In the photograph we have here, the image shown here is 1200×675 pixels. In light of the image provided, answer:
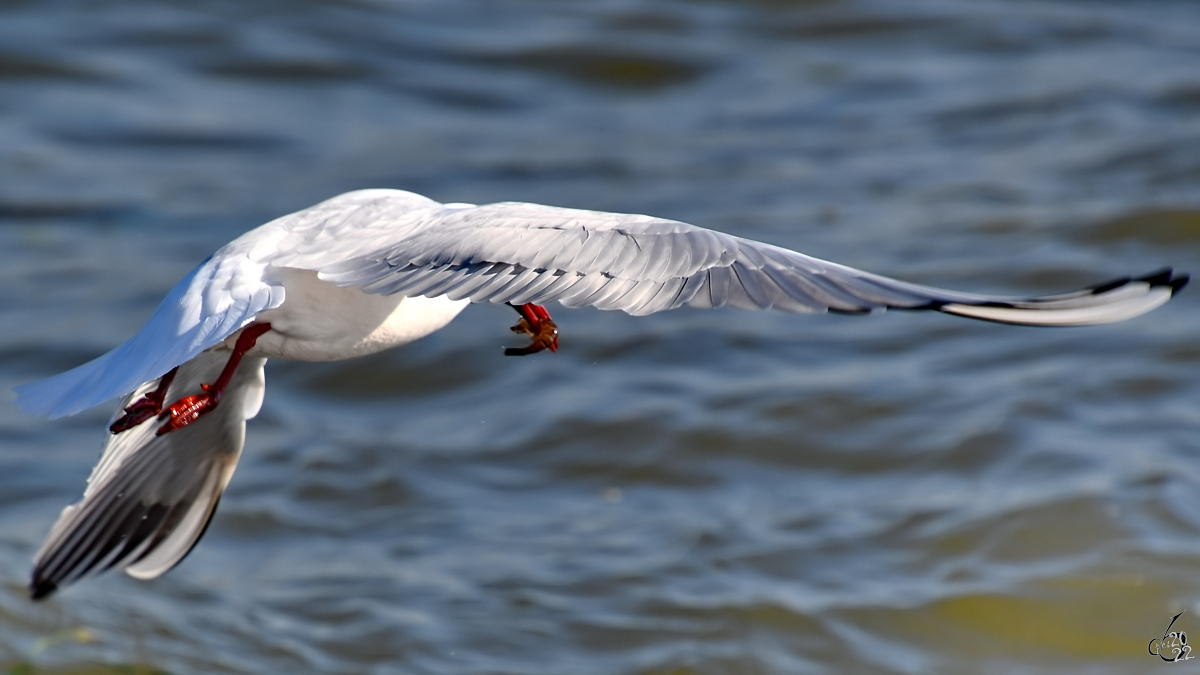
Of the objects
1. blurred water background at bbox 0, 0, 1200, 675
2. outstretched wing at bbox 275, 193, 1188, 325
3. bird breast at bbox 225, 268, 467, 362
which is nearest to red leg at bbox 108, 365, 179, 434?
bird breast at bbox 225, 268, 467, 362

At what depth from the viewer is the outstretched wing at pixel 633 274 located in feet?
8.54

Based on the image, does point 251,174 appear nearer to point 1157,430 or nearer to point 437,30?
point 437,30

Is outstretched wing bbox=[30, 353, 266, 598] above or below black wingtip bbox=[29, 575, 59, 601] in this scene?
above

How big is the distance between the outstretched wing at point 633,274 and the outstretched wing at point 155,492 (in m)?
0.74

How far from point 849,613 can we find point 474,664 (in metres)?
1.21

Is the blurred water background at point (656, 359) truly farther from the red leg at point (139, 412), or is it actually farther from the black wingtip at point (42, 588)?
the red leg at point (139, 412)

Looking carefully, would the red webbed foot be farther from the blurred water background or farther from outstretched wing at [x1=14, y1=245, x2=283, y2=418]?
the blurred water background

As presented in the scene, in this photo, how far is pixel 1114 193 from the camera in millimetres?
7660

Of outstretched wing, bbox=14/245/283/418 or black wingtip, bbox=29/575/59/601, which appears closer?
outstretched wing, bbox=14/245/283/418

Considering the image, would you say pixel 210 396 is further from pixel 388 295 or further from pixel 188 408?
pixel 388 295

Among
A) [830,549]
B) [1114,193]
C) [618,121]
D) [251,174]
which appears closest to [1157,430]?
[830,549]

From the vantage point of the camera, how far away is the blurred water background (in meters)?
4.78

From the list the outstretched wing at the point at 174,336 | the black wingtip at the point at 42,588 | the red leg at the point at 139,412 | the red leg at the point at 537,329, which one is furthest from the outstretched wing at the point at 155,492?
the red leg at the point at 537,329

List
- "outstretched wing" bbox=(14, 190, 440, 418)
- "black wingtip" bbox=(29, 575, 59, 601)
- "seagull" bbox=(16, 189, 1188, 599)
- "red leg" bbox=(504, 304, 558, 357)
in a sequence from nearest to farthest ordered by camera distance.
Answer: "seagull" bbox=(16, 189, 1188, 599) → "outstretched wing" bbox=(14, 190, 440, 418) → "red leg" bbox=(504, 304, 558, 357) → "black wingtip" bbox=(29, 575, 59, 601)
